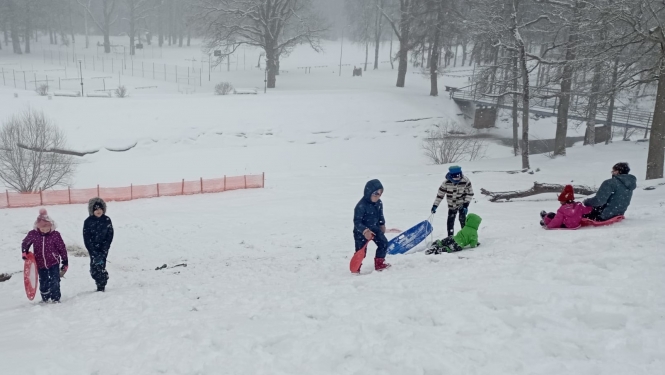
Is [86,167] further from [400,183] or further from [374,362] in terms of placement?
[374,362]

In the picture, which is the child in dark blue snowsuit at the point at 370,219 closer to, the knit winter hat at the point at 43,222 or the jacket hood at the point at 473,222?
the jacket hood at the point at 473,222

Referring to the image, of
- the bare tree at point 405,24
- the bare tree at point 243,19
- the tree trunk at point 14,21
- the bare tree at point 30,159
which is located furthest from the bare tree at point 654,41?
the tree trunk at point 14,21

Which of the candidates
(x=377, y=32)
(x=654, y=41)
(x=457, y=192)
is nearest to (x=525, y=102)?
(x=654, y=41)

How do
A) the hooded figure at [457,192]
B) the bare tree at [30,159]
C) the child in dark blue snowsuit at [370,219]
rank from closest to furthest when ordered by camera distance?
the child in dark blue snowsuit at [370,219], the hooded figure at [457,192], the bare tree at [30,159]

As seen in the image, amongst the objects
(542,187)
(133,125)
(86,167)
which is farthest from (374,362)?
(133,125)

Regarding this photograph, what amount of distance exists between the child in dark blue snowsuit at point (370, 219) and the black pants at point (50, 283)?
5.01 meters

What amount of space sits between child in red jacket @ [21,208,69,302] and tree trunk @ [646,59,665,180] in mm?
17743

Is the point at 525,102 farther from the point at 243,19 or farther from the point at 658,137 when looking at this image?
Answer: the point at 243,19

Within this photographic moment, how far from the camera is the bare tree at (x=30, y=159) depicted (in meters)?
22.4

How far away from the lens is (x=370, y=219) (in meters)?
7.96

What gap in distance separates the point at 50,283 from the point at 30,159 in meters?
17.9

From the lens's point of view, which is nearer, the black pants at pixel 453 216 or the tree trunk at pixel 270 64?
the black pants at pixel 453 216

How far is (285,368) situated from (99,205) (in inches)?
201

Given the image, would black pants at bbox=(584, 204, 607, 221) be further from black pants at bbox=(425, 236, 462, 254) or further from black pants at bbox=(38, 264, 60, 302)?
black pants at bbox=(38, 264, 60, 302)
